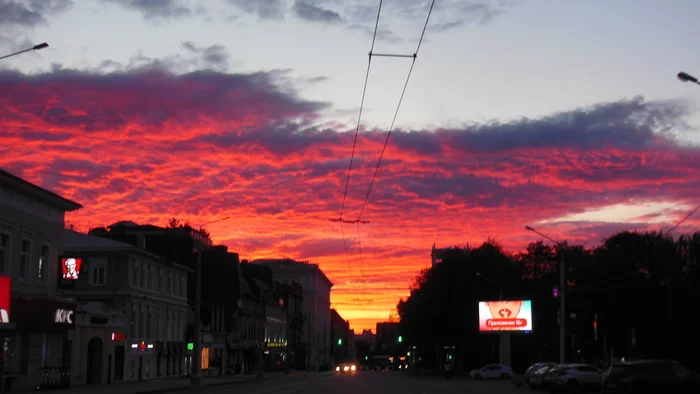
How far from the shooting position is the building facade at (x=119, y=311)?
173 feet

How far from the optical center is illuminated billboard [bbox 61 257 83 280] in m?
44.6

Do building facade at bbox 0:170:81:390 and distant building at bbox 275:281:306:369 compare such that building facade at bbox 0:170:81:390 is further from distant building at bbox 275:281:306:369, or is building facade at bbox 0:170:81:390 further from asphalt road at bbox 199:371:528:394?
distant building at bbox 275:281:306:369

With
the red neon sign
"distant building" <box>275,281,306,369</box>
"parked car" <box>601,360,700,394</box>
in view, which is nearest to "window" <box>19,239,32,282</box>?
the red neon sign

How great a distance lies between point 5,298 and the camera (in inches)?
1457

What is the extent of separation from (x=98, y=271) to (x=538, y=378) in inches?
1191

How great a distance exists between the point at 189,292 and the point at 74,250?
28085mm

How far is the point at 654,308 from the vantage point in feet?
285

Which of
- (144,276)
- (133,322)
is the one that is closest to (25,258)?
(133,322)

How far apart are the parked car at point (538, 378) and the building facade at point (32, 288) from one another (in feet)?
85.8

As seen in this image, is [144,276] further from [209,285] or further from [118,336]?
[209,285]

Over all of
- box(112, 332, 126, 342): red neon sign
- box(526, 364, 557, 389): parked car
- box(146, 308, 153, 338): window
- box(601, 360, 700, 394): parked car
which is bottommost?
box(526, 364, 557, 389): parked car

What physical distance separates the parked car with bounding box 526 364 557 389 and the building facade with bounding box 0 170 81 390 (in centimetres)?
2614

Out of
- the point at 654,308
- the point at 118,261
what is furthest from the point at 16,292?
the point at 654,308

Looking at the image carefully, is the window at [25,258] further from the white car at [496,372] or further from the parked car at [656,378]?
the white car at [496,372]
